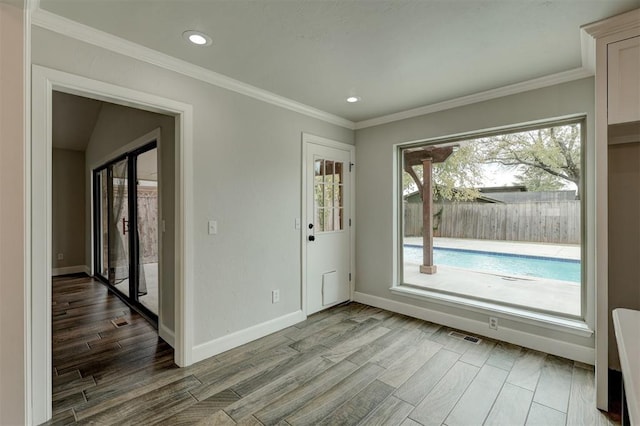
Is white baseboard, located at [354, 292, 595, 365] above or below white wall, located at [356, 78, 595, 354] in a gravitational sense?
below

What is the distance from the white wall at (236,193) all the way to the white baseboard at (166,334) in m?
0.42

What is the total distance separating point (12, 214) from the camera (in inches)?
42.2

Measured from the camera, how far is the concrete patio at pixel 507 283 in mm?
2852

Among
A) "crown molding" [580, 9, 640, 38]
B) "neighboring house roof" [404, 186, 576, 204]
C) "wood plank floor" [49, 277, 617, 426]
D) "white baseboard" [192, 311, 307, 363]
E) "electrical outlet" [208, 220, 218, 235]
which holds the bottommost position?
"wood plank floor" [49, 277, 617, 426]

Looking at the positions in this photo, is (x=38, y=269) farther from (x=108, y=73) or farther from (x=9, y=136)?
(x=108, y=73)

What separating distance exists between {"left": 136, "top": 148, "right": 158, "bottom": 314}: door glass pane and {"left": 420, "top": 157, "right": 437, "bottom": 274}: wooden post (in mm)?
3303

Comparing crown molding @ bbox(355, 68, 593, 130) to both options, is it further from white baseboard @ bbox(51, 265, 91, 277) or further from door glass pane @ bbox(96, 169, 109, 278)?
white baseboard @ bbox(51, 265, 91, 277)

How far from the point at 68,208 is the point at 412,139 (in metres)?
6.79

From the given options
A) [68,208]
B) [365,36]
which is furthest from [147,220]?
[68,208]

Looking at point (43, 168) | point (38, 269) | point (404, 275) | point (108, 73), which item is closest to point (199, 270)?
A: point (38, 269)

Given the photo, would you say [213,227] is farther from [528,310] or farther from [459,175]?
[528,310]

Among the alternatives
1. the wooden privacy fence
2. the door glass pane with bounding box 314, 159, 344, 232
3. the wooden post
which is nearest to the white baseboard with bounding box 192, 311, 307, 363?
the door glass pane with bounding box 314, 159, 344, 232

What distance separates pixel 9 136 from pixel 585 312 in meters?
3.95

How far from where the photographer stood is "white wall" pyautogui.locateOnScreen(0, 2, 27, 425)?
3.43ft
